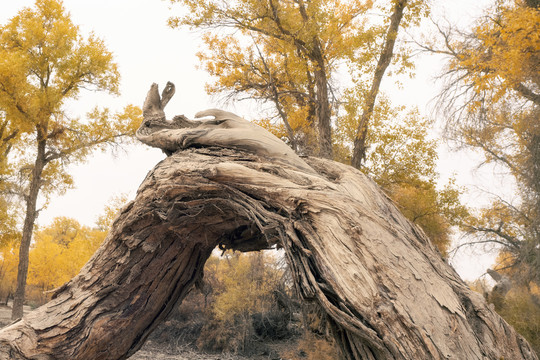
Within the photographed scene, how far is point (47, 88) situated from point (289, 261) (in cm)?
1332

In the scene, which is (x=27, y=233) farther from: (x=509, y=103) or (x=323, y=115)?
(x=509, y=103)

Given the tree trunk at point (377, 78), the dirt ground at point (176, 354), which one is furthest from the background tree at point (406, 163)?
the dirt ground at point (176, 354)

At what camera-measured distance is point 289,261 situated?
2.95 meters

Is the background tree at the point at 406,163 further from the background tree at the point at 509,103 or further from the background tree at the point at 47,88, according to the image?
the background tree at the point at 47,88

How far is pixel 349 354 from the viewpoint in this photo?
269 cm

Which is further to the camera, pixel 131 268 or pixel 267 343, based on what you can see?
pixel 267 343

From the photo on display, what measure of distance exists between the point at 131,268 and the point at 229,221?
126 centimetres

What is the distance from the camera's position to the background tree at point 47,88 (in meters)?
12.7

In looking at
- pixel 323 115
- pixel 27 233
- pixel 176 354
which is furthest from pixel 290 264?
pixel 27 233

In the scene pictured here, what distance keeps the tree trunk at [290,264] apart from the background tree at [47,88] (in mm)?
9519

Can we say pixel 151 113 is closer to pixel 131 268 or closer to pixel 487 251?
pixel 131 268

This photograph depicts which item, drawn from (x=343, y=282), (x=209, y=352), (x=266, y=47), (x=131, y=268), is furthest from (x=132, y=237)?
(x=266, y=47)

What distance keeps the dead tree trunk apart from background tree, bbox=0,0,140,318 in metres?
9.54

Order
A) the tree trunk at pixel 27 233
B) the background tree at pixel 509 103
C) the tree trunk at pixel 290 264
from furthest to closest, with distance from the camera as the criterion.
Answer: the tree trunk at pixel 27 233 → the background tree at pixel 509 103 → the tree trunk at pixel 290 264
